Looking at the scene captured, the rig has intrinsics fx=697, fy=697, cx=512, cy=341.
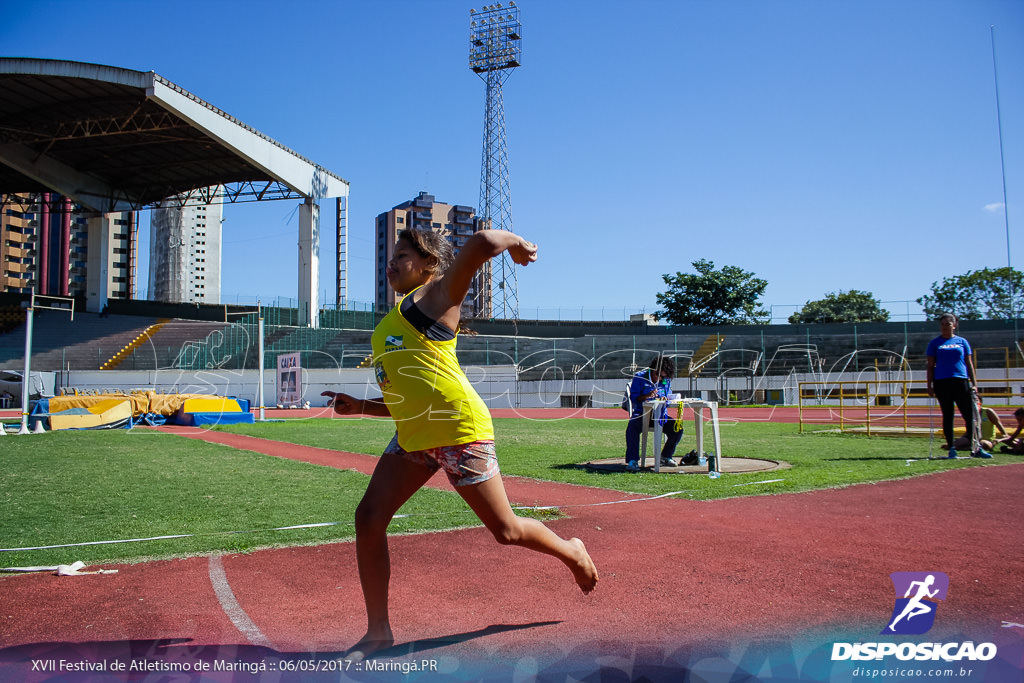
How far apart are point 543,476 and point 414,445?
20.2 feet

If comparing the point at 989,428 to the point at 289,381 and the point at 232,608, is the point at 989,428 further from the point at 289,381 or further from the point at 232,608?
the point at 289,381

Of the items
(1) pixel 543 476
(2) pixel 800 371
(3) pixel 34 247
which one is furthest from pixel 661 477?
(3) pixel 34 247

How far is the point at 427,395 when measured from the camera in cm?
283

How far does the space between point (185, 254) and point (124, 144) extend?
59.8 metres

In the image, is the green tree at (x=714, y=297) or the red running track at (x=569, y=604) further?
the green tree at (x=714, y=297)

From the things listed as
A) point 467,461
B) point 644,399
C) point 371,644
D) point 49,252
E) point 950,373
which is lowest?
point 371,644

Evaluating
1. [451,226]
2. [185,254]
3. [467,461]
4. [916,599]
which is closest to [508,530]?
[467,461]

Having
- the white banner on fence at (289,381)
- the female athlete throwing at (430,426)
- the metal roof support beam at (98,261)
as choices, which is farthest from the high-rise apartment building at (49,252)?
the female athlete throwing at (430,426)

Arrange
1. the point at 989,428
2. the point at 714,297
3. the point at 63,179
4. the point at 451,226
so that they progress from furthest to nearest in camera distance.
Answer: the point at 714,297 → the point at 63,179 → the point at 989,428 → the point at 451,226

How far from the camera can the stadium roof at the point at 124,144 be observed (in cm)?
3191

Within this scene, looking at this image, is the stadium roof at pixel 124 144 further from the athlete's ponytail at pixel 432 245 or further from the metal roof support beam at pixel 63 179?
the athlete's ponytail at pixel 432 245

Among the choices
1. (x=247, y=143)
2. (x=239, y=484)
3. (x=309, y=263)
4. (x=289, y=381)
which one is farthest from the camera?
(x=309, y=263)

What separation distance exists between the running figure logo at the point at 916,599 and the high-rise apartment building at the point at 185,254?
9237 cm

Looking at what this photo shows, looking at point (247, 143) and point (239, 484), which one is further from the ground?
point (247, 143)
